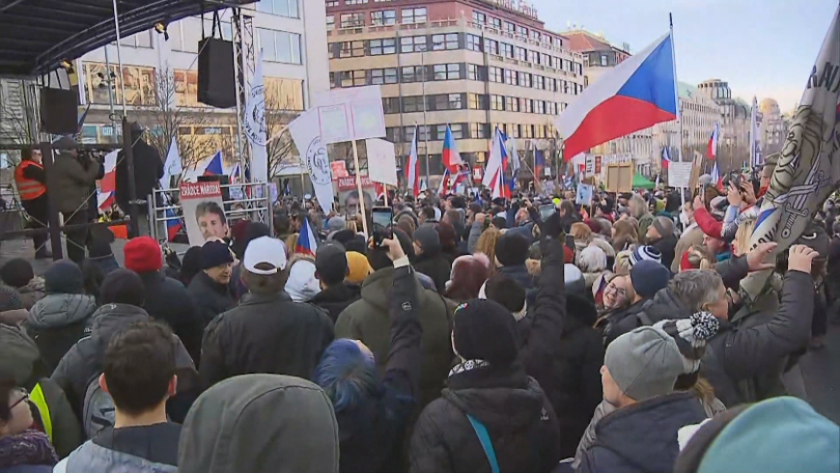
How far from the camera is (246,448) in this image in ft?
5.24

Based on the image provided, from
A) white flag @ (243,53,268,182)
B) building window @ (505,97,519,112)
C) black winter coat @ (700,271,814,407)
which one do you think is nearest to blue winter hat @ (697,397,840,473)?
black winter coat @ (700,271,814,407)

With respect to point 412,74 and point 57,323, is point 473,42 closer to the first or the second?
point 412,74

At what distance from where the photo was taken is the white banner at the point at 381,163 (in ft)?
31.4

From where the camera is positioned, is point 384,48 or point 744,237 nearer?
point 744,237

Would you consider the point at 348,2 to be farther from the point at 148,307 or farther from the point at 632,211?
the point at 148,307

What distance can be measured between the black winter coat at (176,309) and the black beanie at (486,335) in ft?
7.49

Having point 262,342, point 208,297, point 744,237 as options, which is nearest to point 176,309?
point 208,297

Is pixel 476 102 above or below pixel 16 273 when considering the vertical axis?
above

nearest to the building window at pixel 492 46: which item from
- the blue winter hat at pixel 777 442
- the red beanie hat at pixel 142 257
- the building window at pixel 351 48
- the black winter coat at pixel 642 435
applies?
the building window at pixel 351 48

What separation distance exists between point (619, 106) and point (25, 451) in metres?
5.71

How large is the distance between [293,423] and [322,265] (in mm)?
3085

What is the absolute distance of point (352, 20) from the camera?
75.6 m

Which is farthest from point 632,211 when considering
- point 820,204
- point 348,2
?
point 348,2

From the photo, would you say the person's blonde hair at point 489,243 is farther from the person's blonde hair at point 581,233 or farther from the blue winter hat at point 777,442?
the blue winter hat at point 777,442
